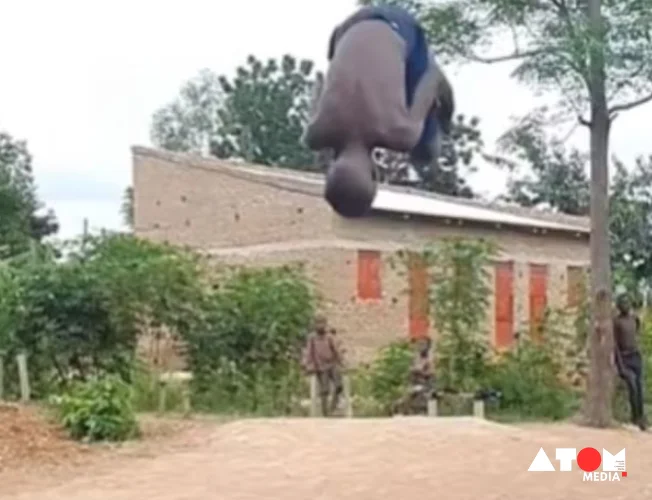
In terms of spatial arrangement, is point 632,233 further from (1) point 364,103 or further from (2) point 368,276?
(1) point 364,103

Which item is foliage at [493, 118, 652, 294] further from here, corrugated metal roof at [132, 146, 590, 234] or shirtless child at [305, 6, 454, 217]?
shirtless child at [305, 6, 454, 217]

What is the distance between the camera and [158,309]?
17516 mm

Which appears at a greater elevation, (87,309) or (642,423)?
(87,309)

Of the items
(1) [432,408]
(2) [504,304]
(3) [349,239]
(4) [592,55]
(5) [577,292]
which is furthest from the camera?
(2) [504,304]

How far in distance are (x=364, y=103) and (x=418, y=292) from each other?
16872 mm

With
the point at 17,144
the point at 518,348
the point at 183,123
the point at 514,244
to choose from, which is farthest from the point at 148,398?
the point at 183,123

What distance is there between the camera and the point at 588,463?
470 inches

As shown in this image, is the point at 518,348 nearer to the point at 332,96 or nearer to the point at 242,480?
the point at 242,480

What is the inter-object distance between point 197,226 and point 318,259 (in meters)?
4.08

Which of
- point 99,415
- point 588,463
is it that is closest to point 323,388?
point 99,415

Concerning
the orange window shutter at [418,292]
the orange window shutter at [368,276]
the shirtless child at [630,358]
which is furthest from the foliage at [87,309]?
the shirtless child at [630,358]

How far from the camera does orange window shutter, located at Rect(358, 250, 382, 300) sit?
2134 centimetres

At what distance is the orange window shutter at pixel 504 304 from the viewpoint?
20.7 meters

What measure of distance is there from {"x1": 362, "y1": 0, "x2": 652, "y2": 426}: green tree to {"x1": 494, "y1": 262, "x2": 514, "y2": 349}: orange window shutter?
4052 mm
